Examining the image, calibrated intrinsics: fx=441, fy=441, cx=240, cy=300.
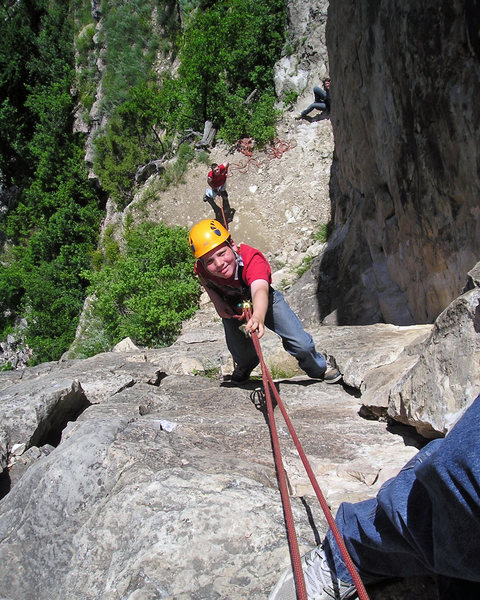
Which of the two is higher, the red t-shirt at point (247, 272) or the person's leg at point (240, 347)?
the red t-shirt at point (247, 272)

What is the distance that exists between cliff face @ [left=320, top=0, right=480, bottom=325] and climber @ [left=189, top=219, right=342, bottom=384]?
1.53m

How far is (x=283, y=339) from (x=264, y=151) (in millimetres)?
12137

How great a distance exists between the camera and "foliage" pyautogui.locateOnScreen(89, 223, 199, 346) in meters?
12.1

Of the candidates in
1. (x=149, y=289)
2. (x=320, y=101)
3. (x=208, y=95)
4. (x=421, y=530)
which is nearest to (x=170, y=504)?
(x=421, y=530)

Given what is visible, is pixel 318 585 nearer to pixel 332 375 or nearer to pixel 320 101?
pixel 332 375

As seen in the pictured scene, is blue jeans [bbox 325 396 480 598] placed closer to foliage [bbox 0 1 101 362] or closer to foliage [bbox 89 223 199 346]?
foliage [bbox 89 223 199 346]

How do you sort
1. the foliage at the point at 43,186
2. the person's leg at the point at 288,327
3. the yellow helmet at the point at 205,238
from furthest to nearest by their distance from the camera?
1. the foliage at the point at 43,186
2. the person's leg at the point at 288,327
3. the yellow helmet at the point at 205,238

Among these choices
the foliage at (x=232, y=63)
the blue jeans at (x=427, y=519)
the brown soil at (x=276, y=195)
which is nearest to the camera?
the blue jeans at (x=427, y=519)

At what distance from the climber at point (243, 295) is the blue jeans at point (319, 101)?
12229mm

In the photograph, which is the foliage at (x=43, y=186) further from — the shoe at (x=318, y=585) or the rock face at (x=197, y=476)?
the shoe at (x=318, y=585)

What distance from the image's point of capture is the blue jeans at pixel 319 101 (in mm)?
14062

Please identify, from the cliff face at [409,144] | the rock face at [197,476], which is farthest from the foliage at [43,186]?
the rock face at [197,476]

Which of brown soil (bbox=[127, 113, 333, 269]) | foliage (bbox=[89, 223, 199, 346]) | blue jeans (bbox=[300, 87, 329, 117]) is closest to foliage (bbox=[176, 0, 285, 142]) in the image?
brown soil (bbox=[127, 113, 333, 269])

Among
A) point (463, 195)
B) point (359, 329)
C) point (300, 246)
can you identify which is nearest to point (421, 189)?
point (463, 195)
